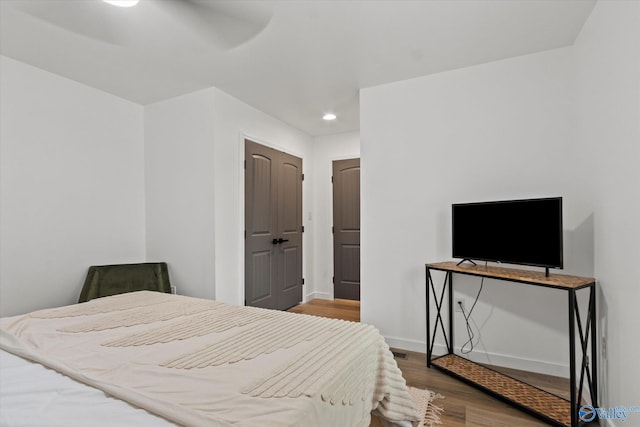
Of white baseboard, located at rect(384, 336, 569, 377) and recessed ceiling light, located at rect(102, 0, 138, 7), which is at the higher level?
recessed ceiling light, located at rect(102, 0, 138, 7)

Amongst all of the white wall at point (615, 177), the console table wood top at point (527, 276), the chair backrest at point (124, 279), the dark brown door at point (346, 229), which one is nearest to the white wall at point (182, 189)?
the chair backrest at point (124, 279)

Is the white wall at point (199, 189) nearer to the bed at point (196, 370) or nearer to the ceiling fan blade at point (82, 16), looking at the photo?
the ceiling fan blade at point (82, 16)

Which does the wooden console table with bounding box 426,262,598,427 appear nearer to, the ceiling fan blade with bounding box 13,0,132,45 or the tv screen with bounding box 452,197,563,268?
the tv screen with bounding box 452,197,563,268

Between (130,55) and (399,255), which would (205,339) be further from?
(130,55)

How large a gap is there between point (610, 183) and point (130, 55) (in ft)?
11.0

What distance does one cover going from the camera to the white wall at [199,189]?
3.20 metres

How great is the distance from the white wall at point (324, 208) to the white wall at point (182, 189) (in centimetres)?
197

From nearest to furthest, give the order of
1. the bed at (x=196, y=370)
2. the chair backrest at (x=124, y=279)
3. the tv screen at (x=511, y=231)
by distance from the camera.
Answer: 1. the bed at (x=196, y=370)
2. the tv screen at (x=511, y=231)
3. the chair backrest at (x=124, y=279)

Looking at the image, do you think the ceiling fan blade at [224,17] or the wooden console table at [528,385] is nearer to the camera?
the wooden console table at [528,385]

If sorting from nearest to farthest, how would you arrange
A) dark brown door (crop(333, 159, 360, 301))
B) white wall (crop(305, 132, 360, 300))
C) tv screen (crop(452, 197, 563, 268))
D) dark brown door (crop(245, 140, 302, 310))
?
tv screen (crop(452, 197, 563, 268)), dark brown door (crop(245, 140, 302, 310)), dark brown door (crop(333, 159, 360, 301)), white wall (crop(305, 132, 360, 300))

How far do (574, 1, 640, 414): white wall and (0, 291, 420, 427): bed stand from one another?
45.2 inches

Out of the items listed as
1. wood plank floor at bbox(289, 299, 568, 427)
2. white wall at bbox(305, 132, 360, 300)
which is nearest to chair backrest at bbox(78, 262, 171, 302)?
white wall at bbox(305, 132, 360, 300)

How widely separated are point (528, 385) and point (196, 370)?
2.23 metres

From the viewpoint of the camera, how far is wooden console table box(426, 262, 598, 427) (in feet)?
5.82
